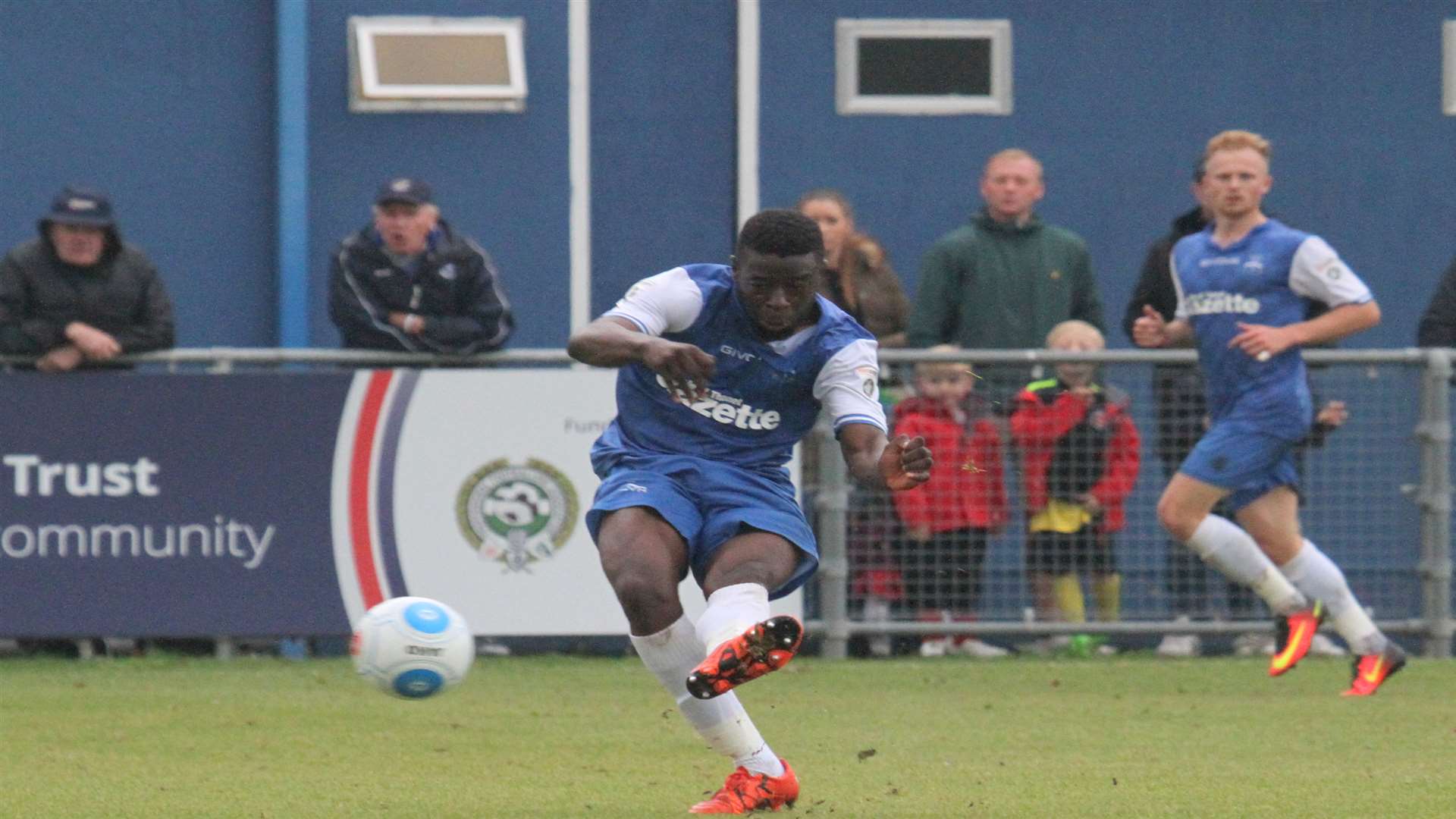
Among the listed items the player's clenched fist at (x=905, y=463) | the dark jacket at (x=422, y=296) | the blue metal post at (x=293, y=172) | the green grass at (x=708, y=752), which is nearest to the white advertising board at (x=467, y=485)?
the dark jacket at (x=422, y=296)

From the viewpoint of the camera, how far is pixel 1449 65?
13.5 meters

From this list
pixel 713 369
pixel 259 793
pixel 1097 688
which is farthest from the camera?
pixel 1097 688

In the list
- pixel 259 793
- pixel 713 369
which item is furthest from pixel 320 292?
pixel 713 369

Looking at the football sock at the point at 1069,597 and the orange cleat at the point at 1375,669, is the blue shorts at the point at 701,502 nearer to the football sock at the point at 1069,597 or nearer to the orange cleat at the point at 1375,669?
the orange cleat at the point at 1375,669

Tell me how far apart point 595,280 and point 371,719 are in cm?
453

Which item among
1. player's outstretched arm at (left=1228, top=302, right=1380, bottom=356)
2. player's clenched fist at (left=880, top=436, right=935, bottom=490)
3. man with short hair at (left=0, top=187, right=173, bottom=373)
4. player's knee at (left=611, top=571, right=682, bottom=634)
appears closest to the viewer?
player's clenched fist at (left=880, top=436, right=935, bottom=490)

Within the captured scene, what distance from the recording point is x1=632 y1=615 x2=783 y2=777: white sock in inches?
271

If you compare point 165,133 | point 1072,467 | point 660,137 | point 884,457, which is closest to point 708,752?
point 884,457

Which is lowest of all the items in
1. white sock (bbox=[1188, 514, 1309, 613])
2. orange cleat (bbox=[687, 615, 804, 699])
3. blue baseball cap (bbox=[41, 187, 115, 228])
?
white sock (bbox=[1188, 514, 1309, 613])

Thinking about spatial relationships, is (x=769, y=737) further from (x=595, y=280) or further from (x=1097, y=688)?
(x=595, y=280)

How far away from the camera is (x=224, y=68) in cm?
1297

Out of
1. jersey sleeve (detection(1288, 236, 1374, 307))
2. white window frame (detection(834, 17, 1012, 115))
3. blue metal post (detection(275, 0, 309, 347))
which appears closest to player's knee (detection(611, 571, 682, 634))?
jersey sleeve (detection(1288, 236, 1374, 307))

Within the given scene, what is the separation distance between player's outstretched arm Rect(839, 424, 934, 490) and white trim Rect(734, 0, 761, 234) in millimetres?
6431

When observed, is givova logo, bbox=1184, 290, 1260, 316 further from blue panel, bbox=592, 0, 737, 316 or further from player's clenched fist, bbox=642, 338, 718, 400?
player's clenched fist, bbox=642, 338, 718, 400
